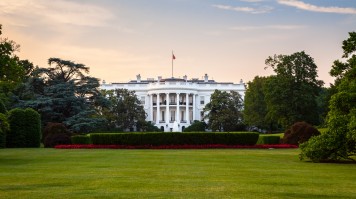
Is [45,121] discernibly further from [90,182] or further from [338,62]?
[90,182]

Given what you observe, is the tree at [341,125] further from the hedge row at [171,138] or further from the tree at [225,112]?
the tree at [225,112]

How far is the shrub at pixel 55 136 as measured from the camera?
41.4 m

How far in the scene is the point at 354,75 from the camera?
76.2 feet

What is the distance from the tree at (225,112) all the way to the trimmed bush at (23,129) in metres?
44.5

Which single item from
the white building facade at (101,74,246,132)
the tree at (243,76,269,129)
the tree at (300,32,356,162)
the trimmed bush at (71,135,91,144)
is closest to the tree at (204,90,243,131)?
the tree at (243,76,269,129)

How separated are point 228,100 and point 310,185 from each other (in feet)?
238

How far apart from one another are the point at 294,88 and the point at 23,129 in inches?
1166

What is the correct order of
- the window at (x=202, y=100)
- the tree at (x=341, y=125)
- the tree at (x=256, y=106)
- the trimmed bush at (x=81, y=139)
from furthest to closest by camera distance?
the window at (x=202, y=100) < the tree at (x=256, y=106) < the trimmed bush at (x=81, y=139) < the tree at (x=341, y=125)

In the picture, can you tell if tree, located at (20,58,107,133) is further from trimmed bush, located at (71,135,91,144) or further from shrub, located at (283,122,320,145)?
shrub, located at (283,122,320,145)

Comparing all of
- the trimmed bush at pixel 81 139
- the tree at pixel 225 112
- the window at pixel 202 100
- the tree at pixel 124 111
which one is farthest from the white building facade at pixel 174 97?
the trimmed bush at pixel 81 139

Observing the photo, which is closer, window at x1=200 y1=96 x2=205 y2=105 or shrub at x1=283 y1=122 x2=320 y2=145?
shrub at x1=283 y1=122 x2=320 y2=145

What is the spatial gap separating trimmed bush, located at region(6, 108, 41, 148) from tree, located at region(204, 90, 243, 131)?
146ft

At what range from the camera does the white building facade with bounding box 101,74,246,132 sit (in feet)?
354

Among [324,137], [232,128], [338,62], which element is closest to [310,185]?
[324,137]
